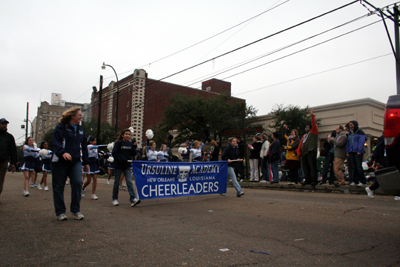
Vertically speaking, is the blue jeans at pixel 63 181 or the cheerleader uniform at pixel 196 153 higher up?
the cheerleader uniform at pixel 196 153

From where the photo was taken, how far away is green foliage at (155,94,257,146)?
129 ft

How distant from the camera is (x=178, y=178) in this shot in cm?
883

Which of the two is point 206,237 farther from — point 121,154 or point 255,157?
point 255,157

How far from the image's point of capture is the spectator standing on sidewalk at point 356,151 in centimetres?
988

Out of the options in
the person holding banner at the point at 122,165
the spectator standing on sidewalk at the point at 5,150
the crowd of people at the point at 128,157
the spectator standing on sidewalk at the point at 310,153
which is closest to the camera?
the crowd of people at the point at 128,157

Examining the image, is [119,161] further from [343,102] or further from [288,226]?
[343,102]

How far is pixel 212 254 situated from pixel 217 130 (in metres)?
36.0

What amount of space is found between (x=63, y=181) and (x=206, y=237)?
2929 mm

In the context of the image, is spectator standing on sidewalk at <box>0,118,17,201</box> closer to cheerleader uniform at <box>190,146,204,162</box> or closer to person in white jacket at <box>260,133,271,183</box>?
cheerleader uniform at <box>190,146,204,162</box>

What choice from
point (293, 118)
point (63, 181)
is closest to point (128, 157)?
point (63, 181)

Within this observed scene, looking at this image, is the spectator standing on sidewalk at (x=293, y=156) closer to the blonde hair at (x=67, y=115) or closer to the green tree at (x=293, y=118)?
the blonde hair at (x=67, y=115)

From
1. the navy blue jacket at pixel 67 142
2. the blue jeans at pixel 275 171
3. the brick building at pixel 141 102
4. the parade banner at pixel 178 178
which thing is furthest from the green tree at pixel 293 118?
the navy blue jacket at pixel 67 142

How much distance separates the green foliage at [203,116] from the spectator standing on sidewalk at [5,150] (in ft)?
103

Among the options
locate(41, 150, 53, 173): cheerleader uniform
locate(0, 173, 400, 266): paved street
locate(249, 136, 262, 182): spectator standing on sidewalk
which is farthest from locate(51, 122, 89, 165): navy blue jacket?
locate(249, 136, 262, 182): spectator standing on sidewalk
